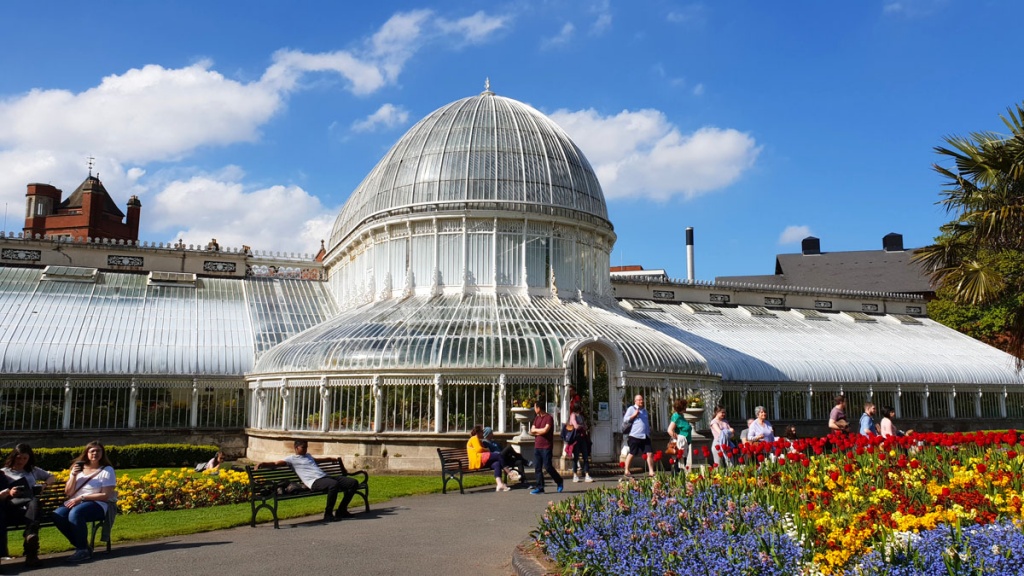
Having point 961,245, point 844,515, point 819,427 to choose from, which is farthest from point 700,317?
point 844,515

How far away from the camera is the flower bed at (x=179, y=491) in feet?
45.2

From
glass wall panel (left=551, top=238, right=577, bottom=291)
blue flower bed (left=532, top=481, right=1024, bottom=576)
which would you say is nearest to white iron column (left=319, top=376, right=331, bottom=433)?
glass wall panel (left=551, top=238, right=577, bottom=291)

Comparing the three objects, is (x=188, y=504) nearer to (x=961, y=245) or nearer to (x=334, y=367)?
(x=334, y=367)

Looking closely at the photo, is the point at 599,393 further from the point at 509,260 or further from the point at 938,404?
the point at 938,404

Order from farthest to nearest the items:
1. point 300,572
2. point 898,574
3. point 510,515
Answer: point 510,515 → point 300,572 → point 898,574

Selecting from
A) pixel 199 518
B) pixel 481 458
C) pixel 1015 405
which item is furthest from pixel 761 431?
pixel 1015 405

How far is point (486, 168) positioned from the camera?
2550 centimetres

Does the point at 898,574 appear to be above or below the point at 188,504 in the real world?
above

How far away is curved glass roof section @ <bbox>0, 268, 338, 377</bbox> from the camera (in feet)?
78.1

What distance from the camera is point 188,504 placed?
1415 cm

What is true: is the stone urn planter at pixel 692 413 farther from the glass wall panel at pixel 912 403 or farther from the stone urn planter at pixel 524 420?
the glass wall panel at pixel 912 403

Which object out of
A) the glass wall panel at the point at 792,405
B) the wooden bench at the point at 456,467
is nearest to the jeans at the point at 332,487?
the wooden bench at the point at 456,467

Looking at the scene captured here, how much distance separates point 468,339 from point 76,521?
467 inches

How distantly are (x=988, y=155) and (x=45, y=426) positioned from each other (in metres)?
25.3
